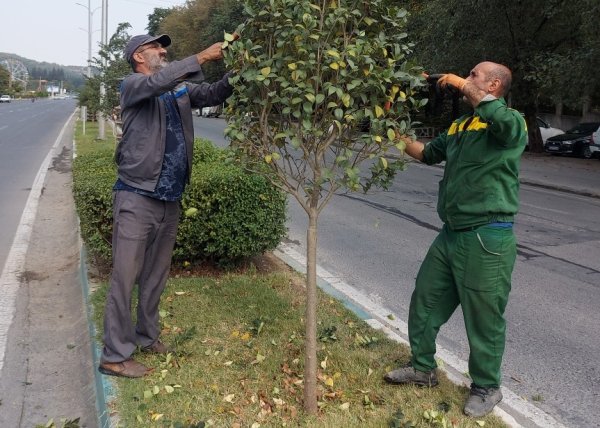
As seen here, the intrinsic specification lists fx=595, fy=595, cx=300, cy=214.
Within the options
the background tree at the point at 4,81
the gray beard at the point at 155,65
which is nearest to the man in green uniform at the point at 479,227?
the gray beard at the point at 155,65

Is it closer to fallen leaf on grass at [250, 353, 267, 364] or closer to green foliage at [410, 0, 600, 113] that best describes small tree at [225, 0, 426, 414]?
fallen leaf on grass at [250, 353, 267, 364]

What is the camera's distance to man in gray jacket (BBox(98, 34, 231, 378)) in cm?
349

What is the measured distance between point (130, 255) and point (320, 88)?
5.24 feet

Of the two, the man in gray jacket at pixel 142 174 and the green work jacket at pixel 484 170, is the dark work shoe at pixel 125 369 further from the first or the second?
the green work jacket at pixel 484 170

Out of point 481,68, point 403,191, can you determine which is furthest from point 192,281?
point 403,191

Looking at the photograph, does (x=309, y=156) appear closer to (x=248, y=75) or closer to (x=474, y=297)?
(x=248, y=75)

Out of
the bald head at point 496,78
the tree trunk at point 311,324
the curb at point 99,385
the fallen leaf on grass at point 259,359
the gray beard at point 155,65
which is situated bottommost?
the curb at point 99,385

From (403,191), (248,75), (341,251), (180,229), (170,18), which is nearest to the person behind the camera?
(248,75)

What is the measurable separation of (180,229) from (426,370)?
271 centimetres

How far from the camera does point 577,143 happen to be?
21484 millimetres

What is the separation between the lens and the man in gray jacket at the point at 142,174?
3.49 m

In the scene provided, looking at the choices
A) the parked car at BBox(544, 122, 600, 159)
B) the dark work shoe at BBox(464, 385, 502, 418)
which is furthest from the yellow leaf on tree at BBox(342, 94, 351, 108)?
the parked car at BBox(544, 122, 600, 159)

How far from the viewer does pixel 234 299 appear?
4.94m

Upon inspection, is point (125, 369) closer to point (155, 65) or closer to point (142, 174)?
point (142, 174)
